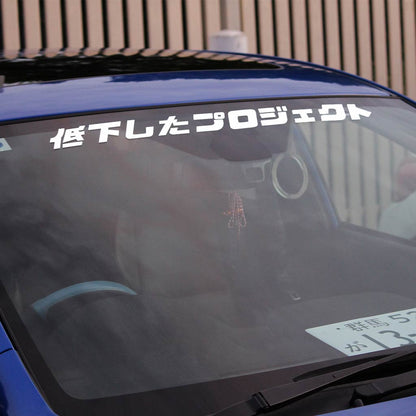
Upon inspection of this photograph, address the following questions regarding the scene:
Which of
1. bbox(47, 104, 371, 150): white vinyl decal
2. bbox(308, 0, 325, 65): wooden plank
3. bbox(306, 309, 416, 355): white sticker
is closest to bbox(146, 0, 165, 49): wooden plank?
bbox(308, 0, 325, 65): wooden plank

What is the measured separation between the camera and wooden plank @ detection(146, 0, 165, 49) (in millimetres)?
5930

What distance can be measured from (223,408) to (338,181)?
1.45 metres

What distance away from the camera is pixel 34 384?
55.1 inches

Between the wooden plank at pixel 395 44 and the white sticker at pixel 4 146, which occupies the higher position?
the wooden plank at pixel 395 44

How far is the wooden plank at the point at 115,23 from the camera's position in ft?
19.0

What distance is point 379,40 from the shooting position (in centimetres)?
690

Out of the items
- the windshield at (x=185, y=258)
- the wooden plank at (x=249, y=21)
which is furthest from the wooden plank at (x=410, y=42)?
the windshield at (x=185, y=258)

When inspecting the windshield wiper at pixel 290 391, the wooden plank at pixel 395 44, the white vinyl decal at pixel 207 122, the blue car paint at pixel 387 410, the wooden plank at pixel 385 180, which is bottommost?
the blue car paint at pixel 387 410

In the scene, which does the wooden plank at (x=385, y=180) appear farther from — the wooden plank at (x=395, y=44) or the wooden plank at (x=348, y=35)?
the wooden plank at (x=395, y=44)

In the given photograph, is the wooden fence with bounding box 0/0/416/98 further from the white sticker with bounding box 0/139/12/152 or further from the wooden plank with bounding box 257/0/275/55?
the white sticker with bounding box 0/139/12/152

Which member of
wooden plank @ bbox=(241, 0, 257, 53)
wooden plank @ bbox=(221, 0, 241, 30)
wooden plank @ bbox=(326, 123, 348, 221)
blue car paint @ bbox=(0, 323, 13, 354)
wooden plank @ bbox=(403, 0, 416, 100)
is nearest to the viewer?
blue car paint @ bbox=(0, 323, 13, 354)

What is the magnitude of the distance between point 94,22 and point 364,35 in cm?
237

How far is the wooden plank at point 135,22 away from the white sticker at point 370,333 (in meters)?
4.39

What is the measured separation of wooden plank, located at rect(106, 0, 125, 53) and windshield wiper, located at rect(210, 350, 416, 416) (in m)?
4.60
